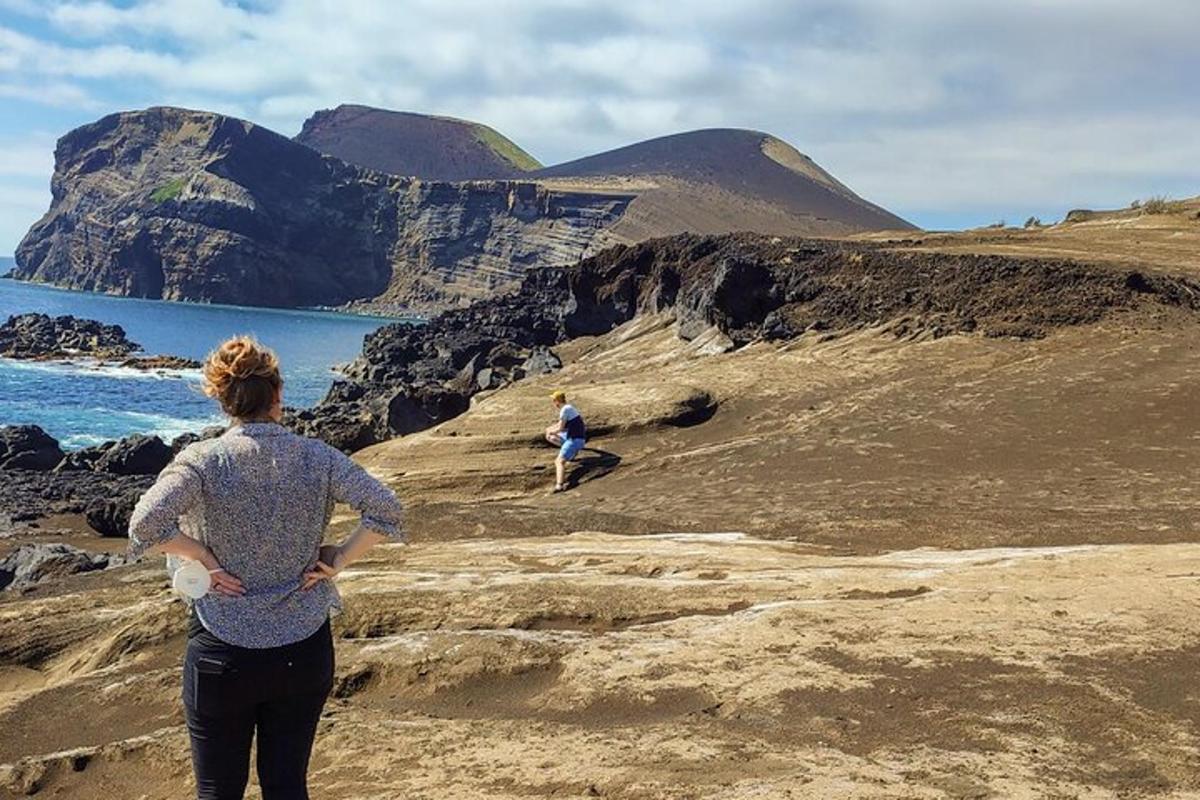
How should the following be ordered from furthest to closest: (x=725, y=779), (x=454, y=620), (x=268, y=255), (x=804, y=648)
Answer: (x=268, y=255), (x=454, y=620), (x=804, y=648), (x=725, y=779)

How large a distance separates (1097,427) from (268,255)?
7659 inches

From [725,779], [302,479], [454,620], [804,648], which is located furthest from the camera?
[454,620]

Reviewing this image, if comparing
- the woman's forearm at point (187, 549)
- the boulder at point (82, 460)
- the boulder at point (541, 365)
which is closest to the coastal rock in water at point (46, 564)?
the woman's forearm at point (187, 549)

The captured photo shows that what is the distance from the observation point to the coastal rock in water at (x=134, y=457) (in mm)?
32188

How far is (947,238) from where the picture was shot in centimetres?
4222

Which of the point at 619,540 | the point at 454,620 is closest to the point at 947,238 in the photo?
the point at 619,540

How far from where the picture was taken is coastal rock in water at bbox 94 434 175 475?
3219 cm

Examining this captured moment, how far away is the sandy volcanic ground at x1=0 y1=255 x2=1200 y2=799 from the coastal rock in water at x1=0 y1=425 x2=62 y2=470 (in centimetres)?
2319

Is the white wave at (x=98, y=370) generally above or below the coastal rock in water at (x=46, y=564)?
below

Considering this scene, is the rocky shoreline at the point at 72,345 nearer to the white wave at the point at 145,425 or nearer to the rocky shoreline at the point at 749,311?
the white wave at the point at 145,425

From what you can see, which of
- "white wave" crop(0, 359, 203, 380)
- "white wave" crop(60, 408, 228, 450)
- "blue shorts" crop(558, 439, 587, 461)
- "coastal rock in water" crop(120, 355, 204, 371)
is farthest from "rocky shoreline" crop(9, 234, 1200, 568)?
"coastal rock in water" crop(120, 355, 204, 371)

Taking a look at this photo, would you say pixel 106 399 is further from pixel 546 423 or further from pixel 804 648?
pixel 804 648

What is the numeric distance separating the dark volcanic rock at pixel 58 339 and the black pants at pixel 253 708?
79032 mm

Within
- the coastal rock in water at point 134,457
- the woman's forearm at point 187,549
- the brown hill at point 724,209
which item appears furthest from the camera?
the brown hill at point 724,209
